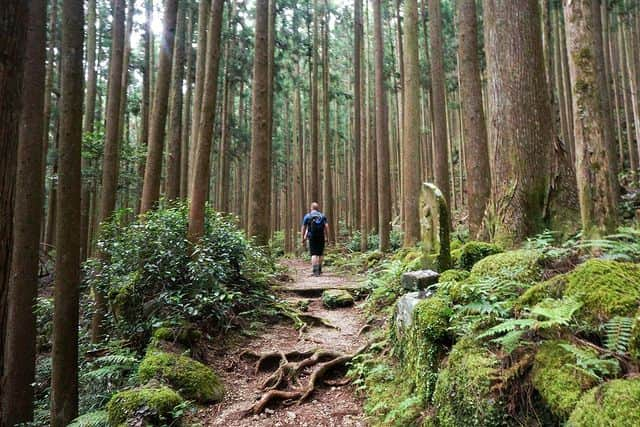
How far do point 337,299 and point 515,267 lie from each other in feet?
16.1

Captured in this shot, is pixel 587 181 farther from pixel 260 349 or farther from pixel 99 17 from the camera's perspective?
pixel 99 17

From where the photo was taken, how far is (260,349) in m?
6.02

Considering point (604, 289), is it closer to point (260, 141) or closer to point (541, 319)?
point (541, 319)

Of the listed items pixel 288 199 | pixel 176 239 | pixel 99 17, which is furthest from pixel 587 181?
pixel 288 199

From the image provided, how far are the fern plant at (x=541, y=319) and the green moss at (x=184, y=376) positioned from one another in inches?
136

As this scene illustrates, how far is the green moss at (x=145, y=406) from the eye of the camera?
3812 mm

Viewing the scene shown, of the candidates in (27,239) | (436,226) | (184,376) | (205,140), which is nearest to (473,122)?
(436,226)

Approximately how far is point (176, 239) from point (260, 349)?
263 cm

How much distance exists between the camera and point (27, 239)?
5.80 m

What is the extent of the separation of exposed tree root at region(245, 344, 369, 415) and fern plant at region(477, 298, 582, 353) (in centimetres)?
276

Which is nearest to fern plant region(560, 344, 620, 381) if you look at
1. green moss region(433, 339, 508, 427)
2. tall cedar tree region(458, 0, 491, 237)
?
green moss region(433, 339, 508, 427)

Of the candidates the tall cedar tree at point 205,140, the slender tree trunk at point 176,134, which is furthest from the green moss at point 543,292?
the slender tree trunk at point 176,134

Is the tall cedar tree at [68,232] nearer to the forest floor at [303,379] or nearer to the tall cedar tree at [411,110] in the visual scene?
the forest floor at [303,379]

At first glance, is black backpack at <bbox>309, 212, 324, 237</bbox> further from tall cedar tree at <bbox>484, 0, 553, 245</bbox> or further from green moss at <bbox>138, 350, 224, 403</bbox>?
green moss at <bbox>138, 350, 224, 403</bbox>
